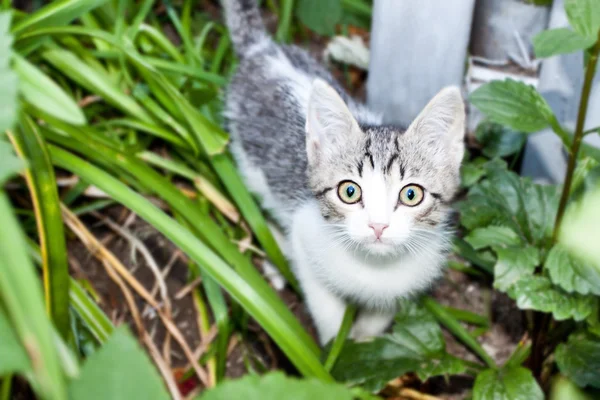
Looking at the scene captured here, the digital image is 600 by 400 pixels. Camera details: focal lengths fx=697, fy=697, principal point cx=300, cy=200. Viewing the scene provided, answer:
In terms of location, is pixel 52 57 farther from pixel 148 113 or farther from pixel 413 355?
pixel 413 355

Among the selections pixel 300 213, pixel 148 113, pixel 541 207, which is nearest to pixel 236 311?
pixel 300 213

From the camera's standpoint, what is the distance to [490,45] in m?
2.69

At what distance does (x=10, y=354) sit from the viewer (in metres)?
0.83

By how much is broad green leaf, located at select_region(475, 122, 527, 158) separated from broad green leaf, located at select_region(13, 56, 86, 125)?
1.50m

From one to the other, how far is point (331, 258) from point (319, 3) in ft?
3.96

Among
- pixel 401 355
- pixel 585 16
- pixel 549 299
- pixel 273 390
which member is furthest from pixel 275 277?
pixel 273 390

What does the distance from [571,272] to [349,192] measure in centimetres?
61

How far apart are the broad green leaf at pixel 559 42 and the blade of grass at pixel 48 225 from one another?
1.30 m

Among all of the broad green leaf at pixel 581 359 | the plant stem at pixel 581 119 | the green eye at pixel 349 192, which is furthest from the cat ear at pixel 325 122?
the broad green leaf at pixel 581 359

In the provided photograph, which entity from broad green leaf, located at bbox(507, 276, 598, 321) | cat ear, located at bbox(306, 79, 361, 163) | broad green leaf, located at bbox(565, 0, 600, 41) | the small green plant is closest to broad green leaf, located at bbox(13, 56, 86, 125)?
the small green plant

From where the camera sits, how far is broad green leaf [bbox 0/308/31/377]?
2.69ft

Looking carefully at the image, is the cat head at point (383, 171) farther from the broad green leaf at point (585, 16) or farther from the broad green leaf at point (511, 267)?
the broad green leaf at point (585, 16)

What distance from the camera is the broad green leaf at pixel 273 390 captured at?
0.92m

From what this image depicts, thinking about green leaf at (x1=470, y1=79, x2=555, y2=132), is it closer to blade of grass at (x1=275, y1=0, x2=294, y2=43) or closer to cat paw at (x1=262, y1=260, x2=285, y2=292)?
cat paw at (x1=262, y1=260, x2=285, y2=292)
